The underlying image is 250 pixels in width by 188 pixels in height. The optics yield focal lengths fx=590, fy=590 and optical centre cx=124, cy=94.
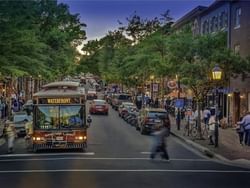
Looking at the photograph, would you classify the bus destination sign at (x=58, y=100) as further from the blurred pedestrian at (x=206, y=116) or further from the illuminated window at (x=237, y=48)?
the illuminated window at (x=237, y=48)

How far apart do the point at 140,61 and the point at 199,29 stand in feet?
25.7

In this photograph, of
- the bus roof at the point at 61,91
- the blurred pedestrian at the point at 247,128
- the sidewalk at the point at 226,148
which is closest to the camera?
the sidewalk at the point at 226,148

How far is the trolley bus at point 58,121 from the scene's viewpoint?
26.5 meters

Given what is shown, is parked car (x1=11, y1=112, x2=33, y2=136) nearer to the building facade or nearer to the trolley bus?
the trolley bus

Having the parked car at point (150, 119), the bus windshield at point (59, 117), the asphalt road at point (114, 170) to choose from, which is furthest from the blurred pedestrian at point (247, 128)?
the bus windshield at point (59, 117)

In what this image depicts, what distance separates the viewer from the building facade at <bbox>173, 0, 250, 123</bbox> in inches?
1683

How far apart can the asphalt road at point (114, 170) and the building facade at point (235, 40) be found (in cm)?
1377

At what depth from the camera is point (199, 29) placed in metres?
63.1

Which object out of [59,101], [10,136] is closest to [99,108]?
[10,136]

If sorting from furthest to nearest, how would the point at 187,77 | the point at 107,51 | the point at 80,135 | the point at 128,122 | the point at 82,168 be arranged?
the point at 107,51 < the point at 128,122 < the point at 187,77 < the point at 80,135 < the point at 82,168

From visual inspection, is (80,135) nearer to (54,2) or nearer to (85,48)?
(54,2)

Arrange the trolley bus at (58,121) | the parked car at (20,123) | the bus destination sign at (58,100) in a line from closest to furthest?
the trolley bus at (58,121) → the bus destination sign at (58,100) → the parked car at (20,123)

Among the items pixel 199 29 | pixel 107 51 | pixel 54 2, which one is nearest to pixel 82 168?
pixel 199 29

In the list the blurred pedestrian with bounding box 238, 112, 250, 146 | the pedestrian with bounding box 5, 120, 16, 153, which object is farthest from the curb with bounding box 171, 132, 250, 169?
the pedestrian with bounding box 5, 120, 16, 153
